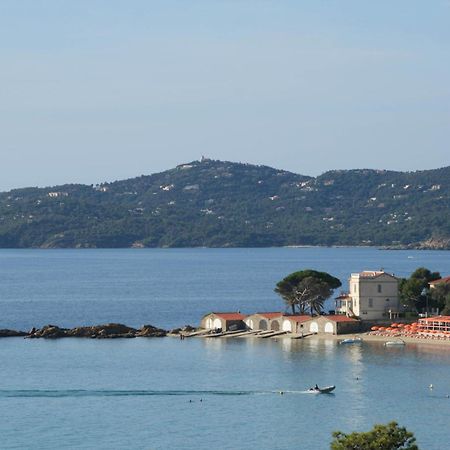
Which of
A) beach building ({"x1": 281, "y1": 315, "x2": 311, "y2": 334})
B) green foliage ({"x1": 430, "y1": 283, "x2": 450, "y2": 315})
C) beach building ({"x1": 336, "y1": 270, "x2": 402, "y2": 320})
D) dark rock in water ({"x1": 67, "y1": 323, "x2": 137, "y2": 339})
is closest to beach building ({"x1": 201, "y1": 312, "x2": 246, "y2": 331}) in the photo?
beach building ({"x1": 281, "y1": 315, "x2": 311, "y2": 334})

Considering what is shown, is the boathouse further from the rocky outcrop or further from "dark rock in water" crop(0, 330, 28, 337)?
"dark rock in water" crop(0, 330, 28, 337)

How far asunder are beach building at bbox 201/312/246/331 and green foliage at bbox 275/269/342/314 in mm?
4353

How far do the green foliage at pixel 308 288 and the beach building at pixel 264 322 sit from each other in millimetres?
3439

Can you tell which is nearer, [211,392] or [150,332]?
[211,392]

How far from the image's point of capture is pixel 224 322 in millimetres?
97750

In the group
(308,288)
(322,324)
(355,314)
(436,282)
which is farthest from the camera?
(308,288)

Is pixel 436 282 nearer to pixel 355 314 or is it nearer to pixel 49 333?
pixel 355 314

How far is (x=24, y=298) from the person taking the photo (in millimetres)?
149875

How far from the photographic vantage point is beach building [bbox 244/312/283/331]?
316 ft

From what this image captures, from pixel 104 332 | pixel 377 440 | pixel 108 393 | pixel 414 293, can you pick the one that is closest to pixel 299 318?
pixel 414 293

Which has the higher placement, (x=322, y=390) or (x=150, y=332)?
→ (x=150, y=332)

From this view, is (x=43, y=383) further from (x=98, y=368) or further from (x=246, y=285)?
(x=246, y=285)

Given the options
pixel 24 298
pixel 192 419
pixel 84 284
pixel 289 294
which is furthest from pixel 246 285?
pixel 192 419

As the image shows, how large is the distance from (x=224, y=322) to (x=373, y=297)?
1157 centimetres
